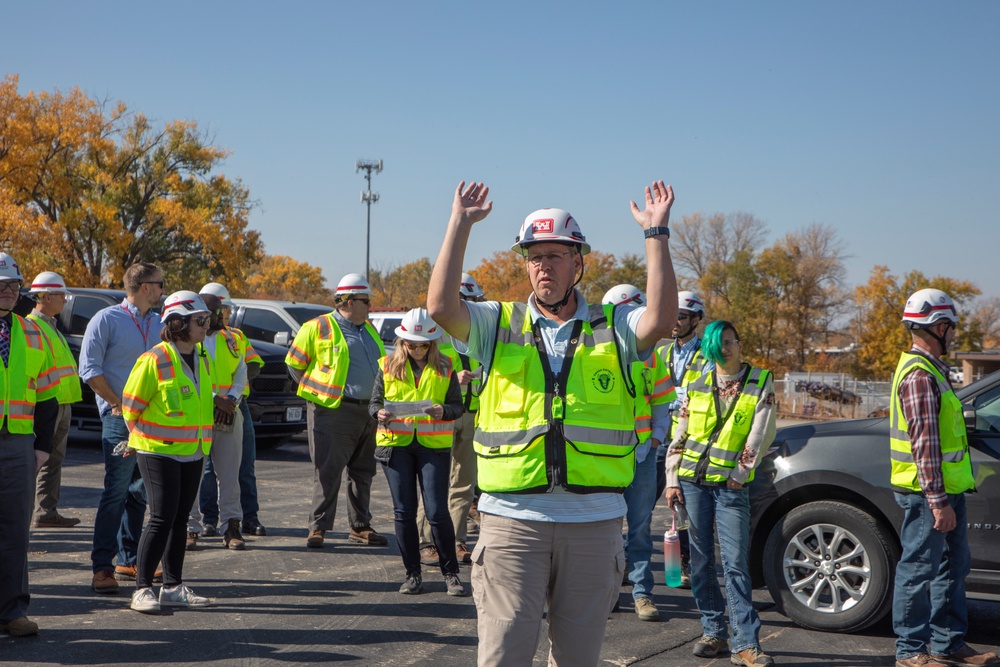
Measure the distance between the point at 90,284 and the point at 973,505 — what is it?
114ft

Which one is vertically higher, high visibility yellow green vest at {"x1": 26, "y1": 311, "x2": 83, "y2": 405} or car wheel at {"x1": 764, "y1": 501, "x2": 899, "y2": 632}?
high visibility yellow green vest at {"x1": 26, "y1": 311, "x2": 83, "y2": 405}

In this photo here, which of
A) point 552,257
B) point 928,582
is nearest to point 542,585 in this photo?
point 552,257

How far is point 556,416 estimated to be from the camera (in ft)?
11.1

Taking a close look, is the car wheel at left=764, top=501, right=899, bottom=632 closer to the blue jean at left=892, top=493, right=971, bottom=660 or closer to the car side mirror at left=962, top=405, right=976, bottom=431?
the blue jean at left=892, top=493, right=971, bottom=660

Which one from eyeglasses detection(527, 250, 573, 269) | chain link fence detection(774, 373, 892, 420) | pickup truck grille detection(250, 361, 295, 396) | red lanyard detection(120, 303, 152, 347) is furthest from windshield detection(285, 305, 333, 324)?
chain link fence detection(774, 373, 892, 420)

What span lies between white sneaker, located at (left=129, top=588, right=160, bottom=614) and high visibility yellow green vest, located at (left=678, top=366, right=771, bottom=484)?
3198 millimetres

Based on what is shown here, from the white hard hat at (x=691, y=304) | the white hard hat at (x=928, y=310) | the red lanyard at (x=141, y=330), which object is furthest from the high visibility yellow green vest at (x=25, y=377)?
the white hard hat at (x=928, y=310)

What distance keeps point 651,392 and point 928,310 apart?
77.5 inches

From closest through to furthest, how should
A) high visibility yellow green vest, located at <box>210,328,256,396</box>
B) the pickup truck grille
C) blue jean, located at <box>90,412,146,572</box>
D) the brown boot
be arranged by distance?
blue jean, located at <box>90,412,146,572</box>
the brown boot
high visibility yellow green vest, located at <box>210,328,256,396</box>
the pickup truck grille

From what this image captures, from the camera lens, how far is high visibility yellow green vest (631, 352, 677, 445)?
6480mm

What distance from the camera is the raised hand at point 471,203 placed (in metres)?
3.39

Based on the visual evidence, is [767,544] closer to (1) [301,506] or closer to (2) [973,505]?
(2) [973,505]

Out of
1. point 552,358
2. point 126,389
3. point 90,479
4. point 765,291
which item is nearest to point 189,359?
point 126,389

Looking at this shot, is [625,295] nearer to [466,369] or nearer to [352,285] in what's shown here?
[466,369]
